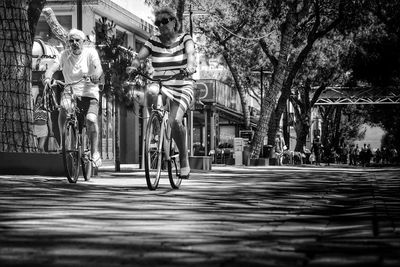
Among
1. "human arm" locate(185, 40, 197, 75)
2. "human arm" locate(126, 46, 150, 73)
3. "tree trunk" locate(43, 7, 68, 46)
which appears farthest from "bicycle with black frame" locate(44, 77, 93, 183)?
"tree trunk" locate(43, 7, 68, 46)

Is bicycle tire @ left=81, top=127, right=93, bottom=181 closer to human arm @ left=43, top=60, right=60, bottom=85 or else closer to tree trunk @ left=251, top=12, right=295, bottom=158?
human arm @ left=43, top=60, right=60, bottom=85

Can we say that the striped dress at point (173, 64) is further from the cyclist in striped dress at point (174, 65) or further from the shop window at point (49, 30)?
the shop window at point (49, 30)

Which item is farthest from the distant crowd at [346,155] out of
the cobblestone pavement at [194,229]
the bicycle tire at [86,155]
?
the cobblestone pavement at [194,229]

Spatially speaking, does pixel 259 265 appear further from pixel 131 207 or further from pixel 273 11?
pixel 273 11

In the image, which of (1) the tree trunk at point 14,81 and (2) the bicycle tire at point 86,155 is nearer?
(2) the bicycle tire at point 86,155

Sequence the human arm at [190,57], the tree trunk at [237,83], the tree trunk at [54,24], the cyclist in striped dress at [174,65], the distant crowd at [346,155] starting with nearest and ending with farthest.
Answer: the human arm at [190,57]
the cyclist in striped dress at [174,65]
the tree trunk at [54,24]
the tree trunk at [237,83]
the distant crowd at [346,155]

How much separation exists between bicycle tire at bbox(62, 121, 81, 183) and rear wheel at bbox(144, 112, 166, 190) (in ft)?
4.23

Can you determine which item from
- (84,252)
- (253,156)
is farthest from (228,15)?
(84,252)

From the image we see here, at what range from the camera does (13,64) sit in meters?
12.9

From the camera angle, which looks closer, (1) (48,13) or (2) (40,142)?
(2) (40,142)

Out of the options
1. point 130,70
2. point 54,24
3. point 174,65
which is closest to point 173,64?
point 174,65

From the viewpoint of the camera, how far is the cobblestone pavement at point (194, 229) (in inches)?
148

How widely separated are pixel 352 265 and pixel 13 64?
1005 centimetres

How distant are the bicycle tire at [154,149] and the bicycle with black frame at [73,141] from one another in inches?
52.8
